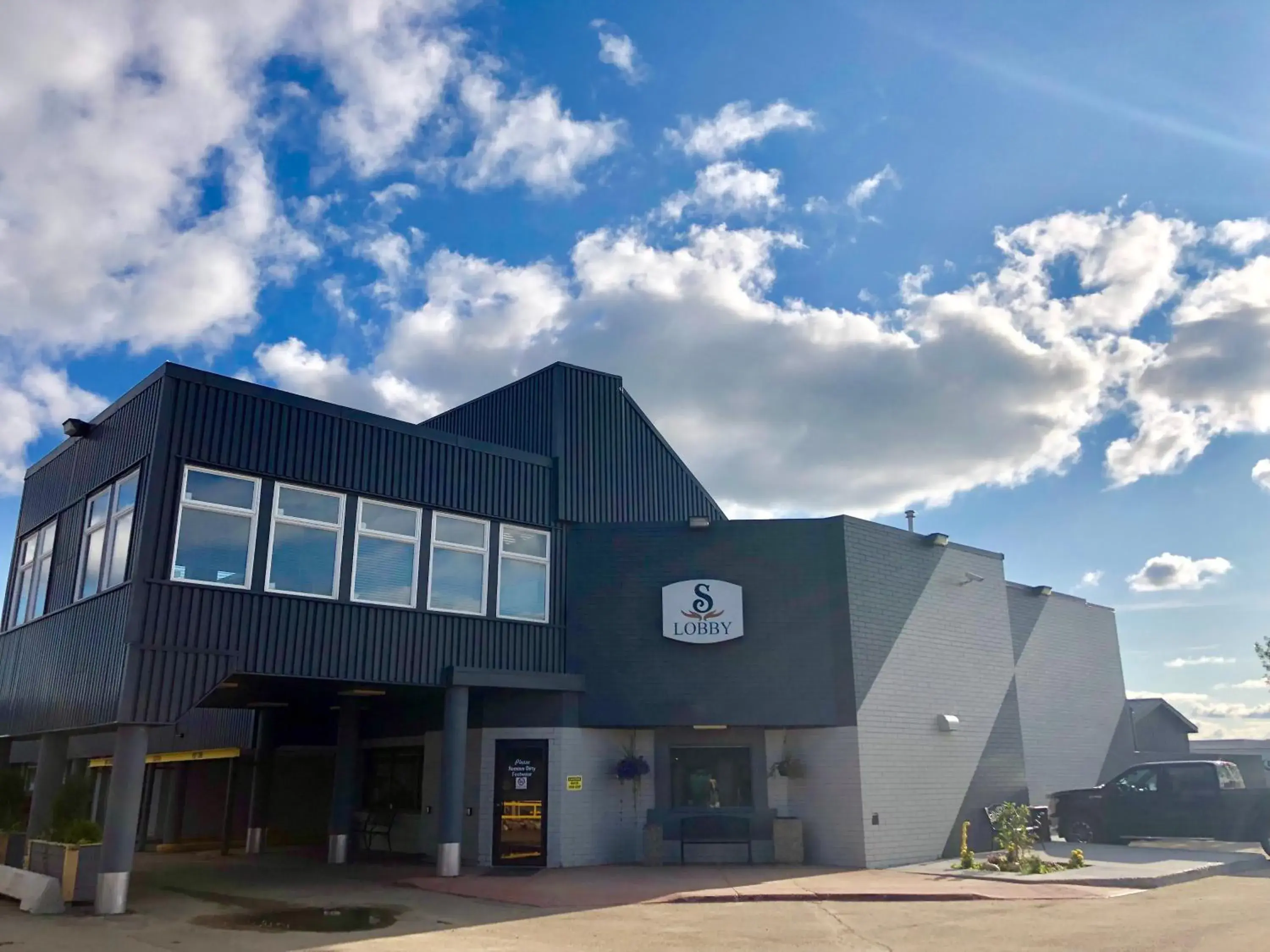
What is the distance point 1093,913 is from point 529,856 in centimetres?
907

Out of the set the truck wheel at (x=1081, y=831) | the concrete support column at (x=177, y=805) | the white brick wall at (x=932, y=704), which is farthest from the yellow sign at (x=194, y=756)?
the truck wheel at (x=1081, y=831)

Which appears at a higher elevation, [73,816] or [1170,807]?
[73,816]

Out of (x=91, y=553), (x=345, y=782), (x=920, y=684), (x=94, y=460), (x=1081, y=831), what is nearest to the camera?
(x=91, y=553)

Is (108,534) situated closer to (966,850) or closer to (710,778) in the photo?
(710,778)

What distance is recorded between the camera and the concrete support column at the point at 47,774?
15352mm

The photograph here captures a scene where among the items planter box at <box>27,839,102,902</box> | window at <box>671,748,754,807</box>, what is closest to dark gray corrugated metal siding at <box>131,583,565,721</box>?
planter box at <box>27,839,102,902</box>

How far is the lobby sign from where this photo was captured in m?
18.0

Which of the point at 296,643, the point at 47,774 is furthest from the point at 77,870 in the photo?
the point at 47,774

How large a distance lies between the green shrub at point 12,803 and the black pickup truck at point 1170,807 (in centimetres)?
1917

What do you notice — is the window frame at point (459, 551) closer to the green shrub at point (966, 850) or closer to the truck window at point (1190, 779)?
the green shrub at point (966, 850)

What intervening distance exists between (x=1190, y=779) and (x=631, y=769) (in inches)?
415

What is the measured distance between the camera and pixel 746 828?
56.5 ft

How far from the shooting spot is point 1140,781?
62.9ft

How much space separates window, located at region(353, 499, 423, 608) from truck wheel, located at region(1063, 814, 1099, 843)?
13.9 metres
